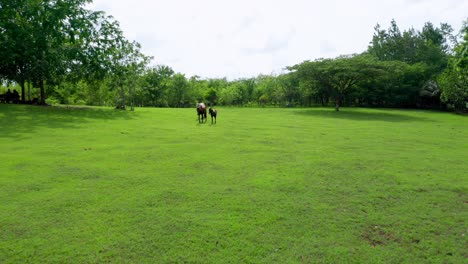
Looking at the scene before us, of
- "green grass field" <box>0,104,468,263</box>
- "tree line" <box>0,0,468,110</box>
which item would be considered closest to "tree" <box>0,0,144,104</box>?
"tree line" <box>0,0,468,110</box>

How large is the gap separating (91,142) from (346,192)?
8.63m

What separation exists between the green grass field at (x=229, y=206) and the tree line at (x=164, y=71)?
648cm

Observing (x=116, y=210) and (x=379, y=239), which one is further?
(x=116, y=210)

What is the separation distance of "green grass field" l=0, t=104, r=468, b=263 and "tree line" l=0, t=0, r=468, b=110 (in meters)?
6.48

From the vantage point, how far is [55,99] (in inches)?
1833

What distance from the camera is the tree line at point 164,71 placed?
20234mm

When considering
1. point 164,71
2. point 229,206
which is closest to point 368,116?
point 229,206

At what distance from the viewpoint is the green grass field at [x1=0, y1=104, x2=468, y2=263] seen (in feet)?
12.2

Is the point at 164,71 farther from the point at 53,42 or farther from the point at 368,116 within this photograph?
the point at 368,116

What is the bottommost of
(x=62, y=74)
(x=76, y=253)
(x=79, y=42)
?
(x=76, y=253)

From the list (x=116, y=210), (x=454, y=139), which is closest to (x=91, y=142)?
(x=116, y=210)

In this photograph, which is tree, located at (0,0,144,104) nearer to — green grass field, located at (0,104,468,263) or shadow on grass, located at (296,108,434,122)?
green grass field, located at (0,104,468,263)

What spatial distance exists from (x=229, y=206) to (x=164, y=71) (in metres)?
56.9

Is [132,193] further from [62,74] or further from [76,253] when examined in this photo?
[62,74]
